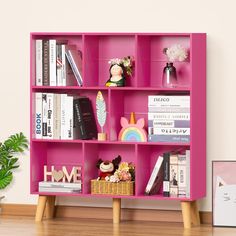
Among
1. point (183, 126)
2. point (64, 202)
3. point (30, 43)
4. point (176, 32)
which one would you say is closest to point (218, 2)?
point (176, 32)

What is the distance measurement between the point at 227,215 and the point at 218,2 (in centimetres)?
120

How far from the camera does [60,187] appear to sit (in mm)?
5797

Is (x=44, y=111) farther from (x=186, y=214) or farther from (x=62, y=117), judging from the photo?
(x=186, y=214)

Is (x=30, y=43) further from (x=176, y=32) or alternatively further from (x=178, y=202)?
(x=178, y=202)

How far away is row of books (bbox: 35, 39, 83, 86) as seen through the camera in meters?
5.74

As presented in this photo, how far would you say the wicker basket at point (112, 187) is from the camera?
223 inches

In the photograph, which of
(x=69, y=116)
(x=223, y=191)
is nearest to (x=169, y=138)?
(x=223, y=191)

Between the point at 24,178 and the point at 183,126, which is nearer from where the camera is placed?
the point at 183,126

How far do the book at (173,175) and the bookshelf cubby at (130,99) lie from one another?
0.14 feet

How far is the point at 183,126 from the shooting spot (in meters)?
5.56

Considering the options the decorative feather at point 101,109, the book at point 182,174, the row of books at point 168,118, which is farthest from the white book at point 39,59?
the book at point 182,174

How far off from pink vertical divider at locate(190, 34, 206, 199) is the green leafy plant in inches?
42.5

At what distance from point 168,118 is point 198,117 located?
6.7 inches

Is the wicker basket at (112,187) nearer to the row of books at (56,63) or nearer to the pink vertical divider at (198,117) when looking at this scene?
the pink vertical divider at (198,117)
